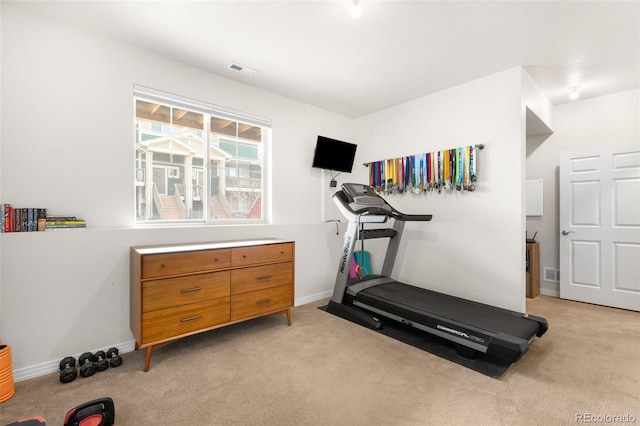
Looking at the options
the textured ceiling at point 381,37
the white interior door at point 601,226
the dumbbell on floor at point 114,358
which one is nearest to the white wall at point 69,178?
the dumbbell on floor at point 114,358

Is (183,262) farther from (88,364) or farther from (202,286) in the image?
(88,364)

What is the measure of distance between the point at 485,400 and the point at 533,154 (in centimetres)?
405

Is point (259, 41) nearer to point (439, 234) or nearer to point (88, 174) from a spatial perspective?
point (88, 174)

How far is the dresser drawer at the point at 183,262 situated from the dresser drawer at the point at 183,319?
11.7 inches

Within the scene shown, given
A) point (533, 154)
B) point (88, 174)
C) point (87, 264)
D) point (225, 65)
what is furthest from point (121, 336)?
point (533, 154)

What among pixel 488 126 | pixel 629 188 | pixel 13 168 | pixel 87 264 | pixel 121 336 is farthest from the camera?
pixel 629 188

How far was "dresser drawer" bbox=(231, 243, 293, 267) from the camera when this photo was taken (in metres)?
2.72

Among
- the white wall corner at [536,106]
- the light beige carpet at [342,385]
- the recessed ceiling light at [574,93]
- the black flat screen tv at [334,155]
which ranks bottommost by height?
the light beige carpet at [342,385]

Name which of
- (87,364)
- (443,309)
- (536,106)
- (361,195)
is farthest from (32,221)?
(536,106)

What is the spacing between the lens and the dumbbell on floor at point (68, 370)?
2055 millimetres

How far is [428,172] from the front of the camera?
3781 millimetres

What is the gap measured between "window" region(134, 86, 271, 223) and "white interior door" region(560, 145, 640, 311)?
4.19 meters

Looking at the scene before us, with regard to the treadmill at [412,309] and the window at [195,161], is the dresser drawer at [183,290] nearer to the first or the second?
the window at [195,161]

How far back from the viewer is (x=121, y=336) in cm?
253
